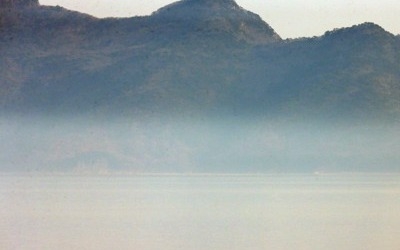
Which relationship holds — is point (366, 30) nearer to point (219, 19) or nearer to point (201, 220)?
point (219, 19)

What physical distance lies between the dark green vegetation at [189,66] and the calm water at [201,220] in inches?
1800

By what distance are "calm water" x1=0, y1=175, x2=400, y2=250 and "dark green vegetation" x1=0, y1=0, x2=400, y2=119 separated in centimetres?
4571

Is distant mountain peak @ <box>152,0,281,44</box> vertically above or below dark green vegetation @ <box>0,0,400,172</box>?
above

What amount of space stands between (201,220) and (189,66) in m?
71.7

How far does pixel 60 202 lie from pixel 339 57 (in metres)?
59.9

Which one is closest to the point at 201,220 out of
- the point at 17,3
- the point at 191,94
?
the point at 191,94

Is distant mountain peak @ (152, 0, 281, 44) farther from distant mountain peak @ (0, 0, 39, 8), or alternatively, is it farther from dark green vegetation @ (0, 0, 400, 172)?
distant mountain peak @ (0, 0, 39, 8)

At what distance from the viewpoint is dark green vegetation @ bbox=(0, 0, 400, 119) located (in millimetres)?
93750

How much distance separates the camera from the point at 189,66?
334 ft

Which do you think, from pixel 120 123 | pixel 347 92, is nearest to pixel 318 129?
pixel 347 92

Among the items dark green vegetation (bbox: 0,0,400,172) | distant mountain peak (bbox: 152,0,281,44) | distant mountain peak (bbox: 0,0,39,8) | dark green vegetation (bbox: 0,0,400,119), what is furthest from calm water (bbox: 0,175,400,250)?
distant mountain peak (bbox: 0,0,39,8)

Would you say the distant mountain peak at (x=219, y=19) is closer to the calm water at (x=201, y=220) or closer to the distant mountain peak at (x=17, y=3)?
the distant mountain peak at (x=17, y=3)

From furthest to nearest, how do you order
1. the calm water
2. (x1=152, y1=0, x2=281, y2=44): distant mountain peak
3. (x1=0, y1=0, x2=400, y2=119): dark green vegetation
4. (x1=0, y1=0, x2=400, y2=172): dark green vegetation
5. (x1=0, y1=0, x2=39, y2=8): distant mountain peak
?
1. (x1=0, y1=0, x2=39, y2=8): distant mountain peak
2. (x1=152, y1=0, x2=281, y2=44): distant mountain peak
3. (x1=0, y1=0, x2=400, y2=119): dark green vegetation
4. (x1=0, y1=0, x2=400, y2=172): dark green vegetation
5. the calm water

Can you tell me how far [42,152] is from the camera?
88250 millimetres
